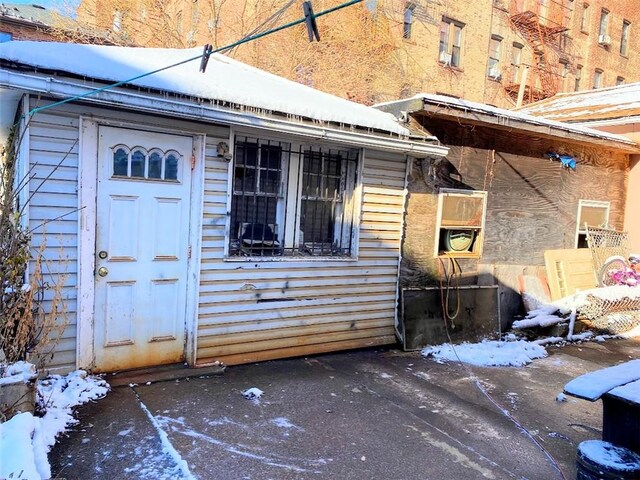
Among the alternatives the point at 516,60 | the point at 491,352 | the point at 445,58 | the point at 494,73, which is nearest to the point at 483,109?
the point at 491,352

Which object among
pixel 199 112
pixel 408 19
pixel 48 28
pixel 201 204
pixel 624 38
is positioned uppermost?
pixel 624 38

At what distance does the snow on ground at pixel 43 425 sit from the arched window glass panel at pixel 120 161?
181 centimetres

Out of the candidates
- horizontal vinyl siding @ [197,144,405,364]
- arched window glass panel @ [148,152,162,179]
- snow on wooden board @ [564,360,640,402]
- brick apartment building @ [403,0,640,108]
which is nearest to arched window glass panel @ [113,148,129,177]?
arched window glass panel @ [148,152,162,179]

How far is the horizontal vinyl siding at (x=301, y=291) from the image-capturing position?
15.8 ft

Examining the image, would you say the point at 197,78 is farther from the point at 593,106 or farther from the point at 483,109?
the point at 593,106

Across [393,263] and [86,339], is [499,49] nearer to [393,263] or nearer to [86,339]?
[393,263]

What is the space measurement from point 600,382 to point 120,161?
4.25 metres

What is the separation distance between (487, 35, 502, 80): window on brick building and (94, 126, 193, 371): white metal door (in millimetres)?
21906

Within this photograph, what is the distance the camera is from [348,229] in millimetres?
Result: 5797

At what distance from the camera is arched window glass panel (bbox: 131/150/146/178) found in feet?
14.4

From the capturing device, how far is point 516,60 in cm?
2398

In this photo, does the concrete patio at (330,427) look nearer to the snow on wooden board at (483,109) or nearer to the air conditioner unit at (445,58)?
the snow on wooden board at (483,109)

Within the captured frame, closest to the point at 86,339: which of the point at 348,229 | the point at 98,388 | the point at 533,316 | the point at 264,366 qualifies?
the point at 98,388

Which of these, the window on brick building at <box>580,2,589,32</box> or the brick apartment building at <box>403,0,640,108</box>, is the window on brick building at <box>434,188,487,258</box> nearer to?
the brick apartment building at <box>403,0,640,108</box>
